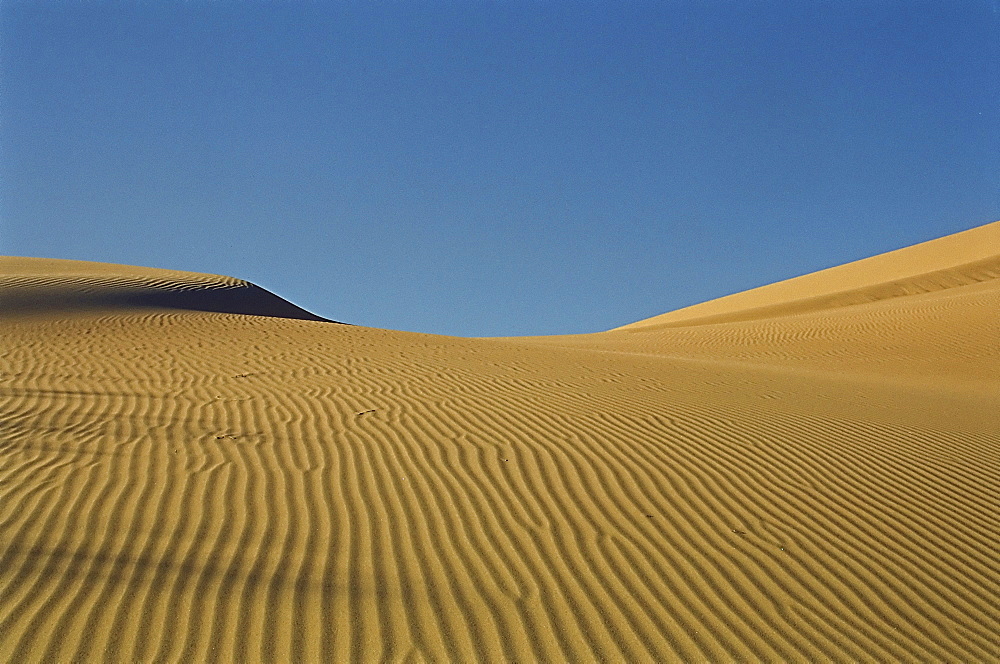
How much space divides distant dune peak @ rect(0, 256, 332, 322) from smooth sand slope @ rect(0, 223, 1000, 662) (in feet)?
17.0

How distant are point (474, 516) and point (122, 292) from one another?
633 inches

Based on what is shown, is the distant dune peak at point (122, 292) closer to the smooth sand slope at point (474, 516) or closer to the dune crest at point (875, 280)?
the smooth sand slope at point (474, 516)

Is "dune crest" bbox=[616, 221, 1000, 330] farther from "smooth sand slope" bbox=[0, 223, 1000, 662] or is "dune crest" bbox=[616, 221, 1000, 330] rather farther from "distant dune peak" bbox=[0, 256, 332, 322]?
"distant dune peak" bbox=[0, 256, 332, 322]

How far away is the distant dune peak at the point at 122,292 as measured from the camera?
1631 cm

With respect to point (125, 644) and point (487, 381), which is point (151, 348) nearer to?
point (487, 381)

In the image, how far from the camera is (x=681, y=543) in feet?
18.0

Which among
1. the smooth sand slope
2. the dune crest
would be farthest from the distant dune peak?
the dune crest

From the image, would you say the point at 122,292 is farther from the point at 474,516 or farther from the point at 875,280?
the point at 875,280

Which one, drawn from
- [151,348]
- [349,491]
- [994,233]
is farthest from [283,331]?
[994,233]

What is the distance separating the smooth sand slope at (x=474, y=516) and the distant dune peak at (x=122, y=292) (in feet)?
17.0

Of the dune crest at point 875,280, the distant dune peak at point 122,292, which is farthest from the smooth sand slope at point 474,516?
the dune crest at point 875,280

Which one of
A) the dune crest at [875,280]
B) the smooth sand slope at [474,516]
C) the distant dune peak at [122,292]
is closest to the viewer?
the smooth sand slope at [474,516]

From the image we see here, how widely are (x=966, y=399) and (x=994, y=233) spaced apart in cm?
3771

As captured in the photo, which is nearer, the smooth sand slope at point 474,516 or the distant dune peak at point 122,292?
the smooth sand slope at point 474,516
